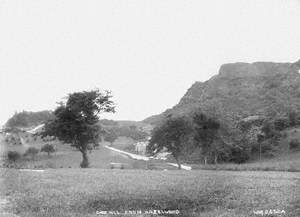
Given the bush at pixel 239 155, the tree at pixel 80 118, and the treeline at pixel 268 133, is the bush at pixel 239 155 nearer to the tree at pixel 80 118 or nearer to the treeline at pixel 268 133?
the treeline at pixel 268 133

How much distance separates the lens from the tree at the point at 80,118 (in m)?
61.2

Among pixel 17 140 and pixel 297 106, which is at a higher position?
pixel 297 106

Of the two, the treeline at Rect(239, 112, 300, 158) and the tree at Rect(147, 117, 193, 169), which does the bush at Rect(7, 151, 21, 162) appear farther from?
the treeline at Rect(239, 112, 300, 158)

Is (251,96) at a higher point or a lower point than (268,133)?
higher

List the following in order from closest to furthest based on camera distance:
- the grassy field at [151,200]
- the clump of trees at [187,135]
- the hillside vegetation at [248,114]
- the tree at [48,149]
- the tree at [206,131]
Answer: the grassy field at [151,200], the clump of trees at [187,135], the tree at [206,131], the hillside vegetation at [248,114], the tree at [48,149]

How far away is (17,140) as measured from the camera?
64000 mm

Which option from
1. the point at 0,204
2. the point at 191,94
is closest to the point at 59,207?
the point at 0,204

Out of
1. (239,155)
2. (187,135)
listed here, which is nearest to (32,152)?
(187,135)

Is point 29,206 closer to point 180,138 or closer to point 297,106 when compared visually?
point 180,138

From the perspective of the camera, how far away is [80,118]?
6178 cm

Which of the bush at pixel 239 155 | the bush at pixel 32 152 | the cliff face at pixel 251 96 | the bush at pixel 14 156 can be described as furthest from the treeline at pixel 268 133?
the bush at pixel 14 156

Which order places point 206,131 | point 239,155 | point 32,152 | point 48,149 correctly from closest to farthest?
point 32,152 → point 206,131 → point 48,149 → point 239,155

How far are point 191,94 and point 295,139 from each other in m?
81.1

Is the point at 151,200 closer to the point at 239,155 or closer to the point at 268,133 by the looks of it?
the point at 239,155
